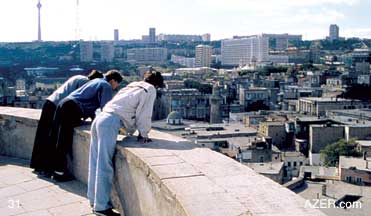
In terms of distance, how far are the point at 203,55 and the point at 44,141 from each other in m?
90.4

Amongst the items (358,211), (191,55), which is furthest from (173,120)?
(191,55)

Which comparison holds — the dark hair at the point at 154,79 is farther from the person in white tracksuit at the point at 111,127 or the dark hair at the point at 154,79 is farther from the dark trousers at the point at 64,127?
the dark trousers at the point at 64,127

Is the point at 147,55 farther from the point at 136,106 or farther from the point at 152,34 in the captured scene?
the point at 136,106

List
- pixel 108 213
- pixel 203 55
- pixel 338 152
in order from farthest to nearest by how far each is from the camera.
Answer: pixel 203 55 → pixel 338 152 → pixel 108 213

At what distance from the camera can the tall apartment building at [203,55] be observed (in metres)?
92.0

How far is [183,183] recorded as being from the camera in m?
1.99

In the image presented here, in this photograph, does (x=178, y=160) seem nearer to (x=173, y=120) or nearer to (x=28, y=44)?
(x=173, y=120)

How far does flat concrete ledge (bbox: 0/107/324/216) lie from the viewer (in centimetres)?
174

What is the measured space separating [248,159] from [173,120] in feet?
34.9

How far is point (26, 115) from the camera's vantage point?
12.2ft

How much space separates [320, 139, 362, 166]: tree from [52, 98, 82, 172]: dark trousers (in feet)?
66.0

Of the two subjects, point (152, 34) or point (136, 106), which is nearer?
point (136, 106)

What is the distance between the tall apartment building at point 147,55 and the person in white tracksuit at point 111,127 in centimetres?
9577

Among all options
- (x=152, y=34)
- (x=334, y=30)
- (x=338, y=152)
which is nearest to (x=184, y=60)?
(x=152, y=34)
